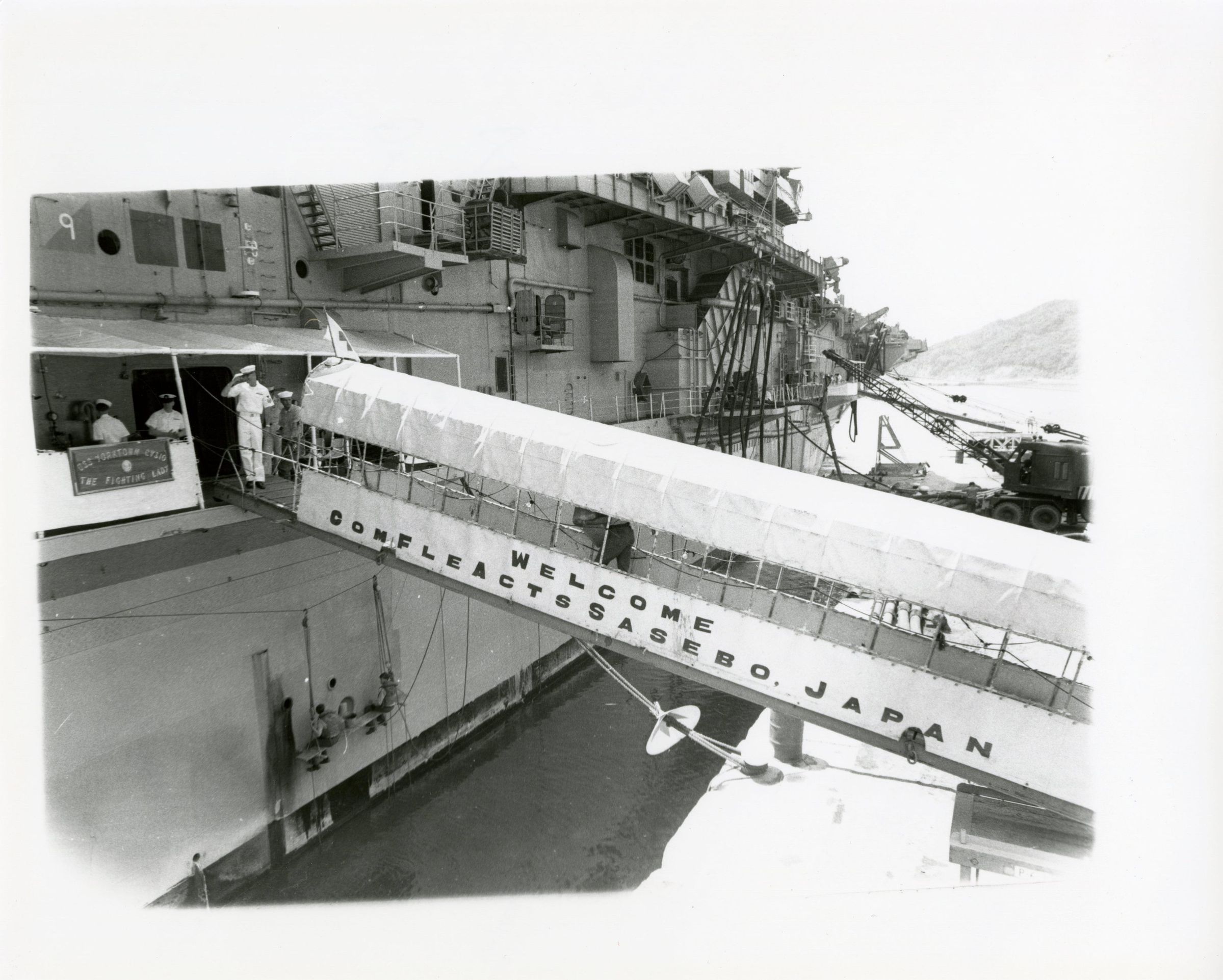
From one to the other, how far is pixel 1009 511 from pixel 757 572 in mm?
18770

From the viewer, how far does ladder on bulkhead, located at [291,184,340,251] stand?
14.2 meters

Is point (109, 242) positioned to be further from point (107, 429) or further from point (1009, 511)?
point (1009, 511)

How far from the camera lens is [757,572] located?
9.11 metres

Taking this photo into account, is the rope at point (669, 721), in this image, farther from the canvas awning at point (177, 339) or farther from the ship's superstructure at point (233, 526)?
the canvas awning at point (177, 339)

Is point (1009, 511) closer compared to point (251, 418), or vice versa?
point (251, 418)

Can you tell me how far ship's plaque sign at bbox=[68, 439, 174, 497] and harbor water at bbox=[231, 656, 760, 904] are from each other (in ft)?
23.4

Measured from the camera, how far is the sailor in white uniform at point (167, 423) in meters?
10.4

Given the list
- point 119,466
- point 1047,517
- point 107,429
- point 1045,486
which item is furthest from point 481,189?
point 1047,517

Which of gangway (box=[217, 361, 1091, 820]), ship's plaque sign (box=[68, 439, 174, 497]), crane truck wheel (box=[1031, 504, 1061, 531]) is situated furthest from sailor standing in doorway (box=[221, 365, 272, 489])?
crane truck wheel (box=[1031, 504, 1061, 531])

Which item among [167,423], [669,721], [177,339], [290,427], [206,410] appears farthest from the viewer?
[206,410]

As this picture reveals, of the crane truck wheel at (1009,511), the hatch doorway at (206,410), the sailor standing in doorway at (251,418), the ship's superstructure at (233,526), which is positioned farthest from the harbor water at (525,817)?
the crane truck wheel at (1009,511)

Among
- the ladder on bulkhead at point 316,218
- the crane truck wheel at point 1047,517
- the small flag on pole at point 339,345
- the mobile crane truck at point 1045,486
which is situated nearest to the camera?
the small flag on pole at point 339,345

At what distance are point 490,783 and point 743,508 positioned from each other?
10673 millimetres

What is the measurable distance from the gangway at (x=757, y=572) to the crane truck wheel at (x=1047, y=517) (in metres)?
17.0
